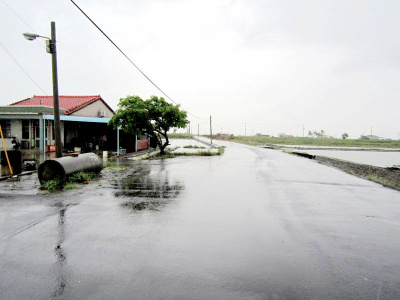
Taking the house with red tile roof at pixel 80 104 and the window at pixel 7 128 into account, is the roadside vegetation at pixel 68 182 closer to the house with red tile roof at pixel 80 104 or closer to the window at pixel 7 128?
the window at pixel 7 128

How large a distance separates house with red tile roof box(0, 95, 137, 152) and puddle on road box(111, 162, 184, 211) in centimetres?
1128

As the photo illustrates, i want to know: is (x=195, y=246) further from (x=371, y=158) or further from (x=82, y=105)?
(x=371, y=158)

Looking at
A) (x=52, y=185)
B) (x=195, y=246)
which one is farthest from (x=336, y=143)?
(x=195, y=246)

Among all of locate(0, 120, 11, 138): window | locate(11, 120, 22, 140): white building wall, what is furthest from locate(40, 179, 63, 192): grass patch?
locate(0, 120, 11, 138): window

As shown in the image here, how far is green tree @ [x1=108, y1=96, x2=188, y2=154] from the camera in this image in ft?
71.6

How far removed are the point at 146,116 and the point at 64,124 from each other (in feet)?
27.3

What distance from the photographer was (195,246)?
192 inches

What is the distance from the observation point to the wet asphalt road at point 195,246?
3.53 meters

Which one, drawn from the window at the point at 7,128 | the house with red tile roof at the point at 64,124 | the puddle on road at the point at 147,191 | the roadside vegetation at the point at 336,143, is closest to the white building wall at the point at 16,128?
the house with red tile roof at the point at 64,124

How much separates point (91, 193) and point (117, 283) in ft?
20.0

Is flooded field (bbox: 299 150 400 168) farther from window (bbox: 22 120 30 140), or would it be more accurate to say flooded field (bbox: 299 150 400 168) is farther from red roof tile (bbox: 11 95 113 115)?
window (bbox: 22 120 30 140)

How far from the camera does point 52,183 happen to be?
385 inches

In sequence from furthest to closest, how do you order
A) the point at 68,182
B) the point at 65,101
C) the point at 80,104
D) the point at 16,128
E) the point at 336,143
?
the point at 336,143, the point at 65,101, the point at 80,104, the point at 16,128, the point at 68,182

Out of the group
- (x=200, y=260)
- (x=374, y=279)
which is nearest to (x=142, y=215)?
(x=200, y=260)
